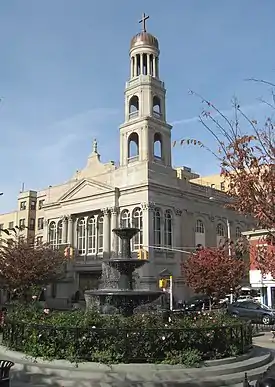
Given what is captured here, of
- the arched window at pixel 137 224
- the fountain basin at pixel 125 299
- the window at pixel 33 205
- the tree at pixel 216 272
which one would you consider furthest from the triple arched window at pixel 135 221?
the window at pixel 33 205

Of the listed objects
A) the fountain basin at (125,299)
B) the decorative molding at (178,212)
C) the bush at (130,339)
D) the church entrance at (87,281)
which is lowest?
the bush at (130,339)

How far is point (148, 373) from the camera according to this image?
10.0m

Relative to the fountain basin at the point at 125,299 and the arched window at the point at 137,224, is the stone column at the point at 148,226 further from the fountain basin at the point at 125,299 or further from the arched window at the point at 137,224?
the fountain basin at the point at 125,299

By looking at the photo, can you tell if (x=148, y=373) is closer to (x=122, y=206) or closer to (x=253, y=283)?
(x=253, y=283)

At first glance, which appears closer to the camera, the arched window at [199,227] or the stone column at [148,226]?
the stone column at [148,226]

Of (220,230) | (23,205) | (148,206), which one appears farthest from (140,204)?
(23,205)

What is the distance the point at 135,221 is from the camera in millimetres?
48625

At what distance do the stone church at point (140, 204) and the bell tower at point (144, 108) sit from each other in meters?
0.11

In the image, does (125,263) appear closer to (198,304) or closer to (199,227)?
(198,304)

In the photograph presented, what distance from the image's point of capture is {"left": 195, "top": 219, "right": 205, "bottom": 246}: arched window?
173 feet

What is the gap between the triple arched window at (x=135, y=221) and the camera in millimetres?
47312

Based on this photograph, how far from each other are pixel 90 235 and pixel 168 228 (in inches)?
401

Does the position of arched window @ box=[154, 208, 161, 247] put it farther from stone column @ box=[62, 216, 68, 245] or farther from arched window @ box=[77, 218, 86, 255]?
stone column @ box=[62, 216, 68, 245]

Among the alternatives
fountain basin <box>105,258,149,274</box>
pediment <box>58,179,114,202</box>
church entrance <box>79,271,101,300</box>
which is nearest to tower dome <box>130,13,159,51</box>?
pediment <box>58,179,114,202</box>
